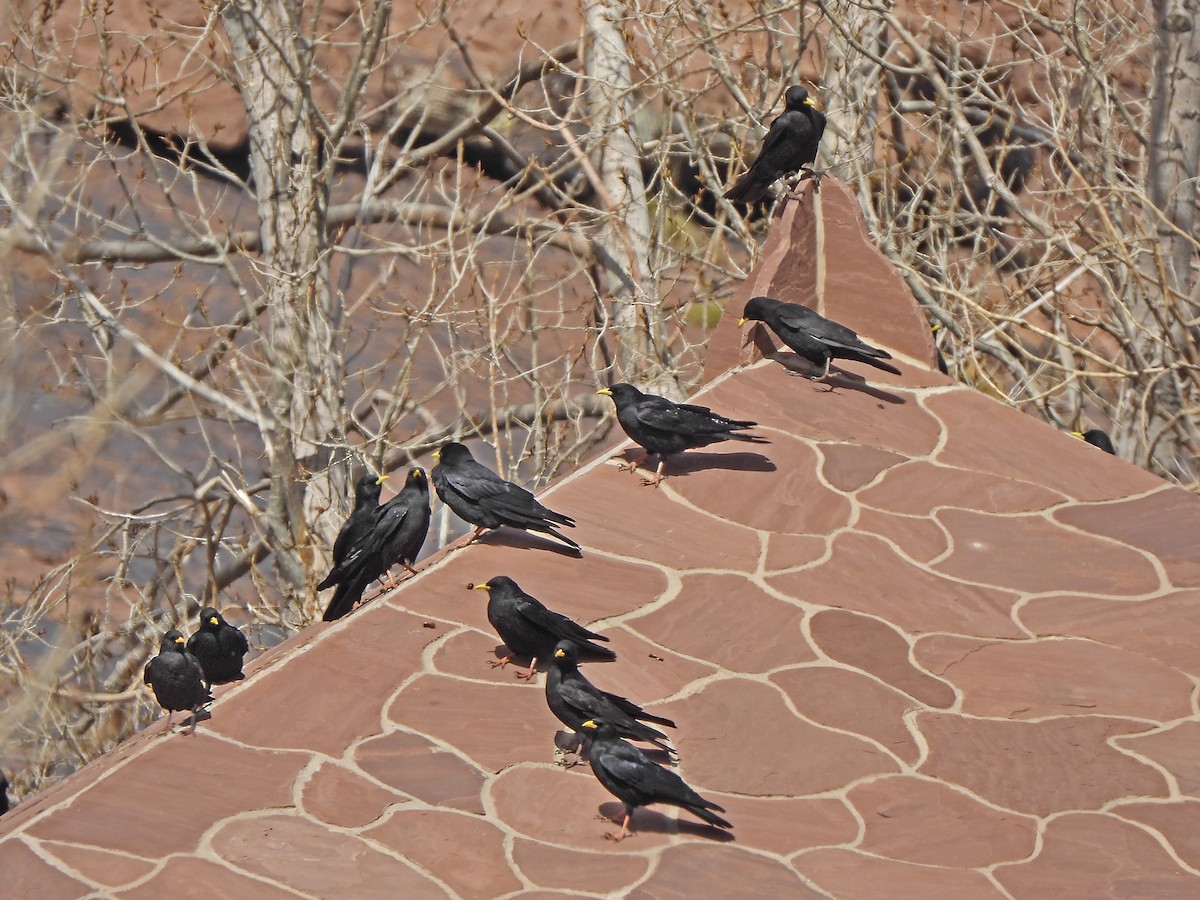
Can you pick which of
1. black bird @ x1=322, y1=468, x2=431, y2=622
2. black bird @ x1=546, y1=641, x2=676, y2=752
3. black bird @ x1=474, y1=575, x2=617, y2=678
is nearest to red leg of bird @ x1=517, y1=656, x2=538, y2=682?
black bird @ x1=474, y1=575, x2=617, y2=678

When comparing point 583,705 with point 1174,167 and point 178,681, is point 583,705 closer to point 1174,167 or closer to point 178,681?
point 178,681

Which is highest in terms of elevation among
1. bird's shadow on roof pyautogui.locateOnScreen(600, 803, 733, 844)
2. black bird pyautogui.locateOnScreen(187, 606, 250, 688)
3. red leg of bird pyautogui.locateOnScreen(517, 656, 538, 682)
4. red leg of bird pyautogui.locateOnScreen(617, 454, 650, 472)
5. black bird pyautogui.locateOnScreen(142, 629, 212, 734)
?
red leg of bird pyautogui.locateOnScreen(617, 454, 650, 472)

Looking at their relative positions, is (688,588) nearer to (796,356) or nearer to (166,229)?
(796,356)

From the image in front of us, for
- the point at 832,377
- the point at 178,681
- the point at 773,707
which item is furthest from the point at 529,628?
the point at 832,377

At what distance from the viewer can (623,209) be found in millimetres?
15508

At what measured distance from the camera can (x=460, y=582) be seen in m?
6.24

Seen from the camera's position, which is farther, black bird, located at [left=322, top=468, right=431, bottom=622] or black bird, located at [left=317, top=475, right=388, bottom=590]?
black bird, located at [left=317, top=475, right=388, bottom=590]

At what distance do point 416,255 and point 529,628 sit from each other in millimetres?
9499

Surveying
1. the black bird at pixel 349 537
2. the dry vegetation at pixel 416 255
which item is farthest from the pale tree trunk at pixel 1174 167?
the black bird at pixel 349 537

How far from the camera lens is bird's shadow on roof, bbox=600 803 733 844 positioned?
4902 mm

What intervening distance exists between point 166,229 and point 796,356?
11415 millimetres

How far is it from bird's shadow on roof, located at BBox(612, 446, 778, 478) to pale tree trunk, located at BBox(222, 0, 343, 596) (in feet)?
19.7

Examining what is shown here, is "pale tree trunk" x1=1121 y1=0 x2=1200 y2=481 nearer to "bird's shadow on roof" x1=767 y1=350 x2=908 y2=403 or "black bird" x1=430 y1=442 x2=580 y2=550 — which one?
"bird's shadow on roof" x1=767 y1=350 x2=908 y2=403

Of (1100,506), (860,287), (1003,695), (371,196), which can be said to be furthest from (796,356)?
(371,196)
